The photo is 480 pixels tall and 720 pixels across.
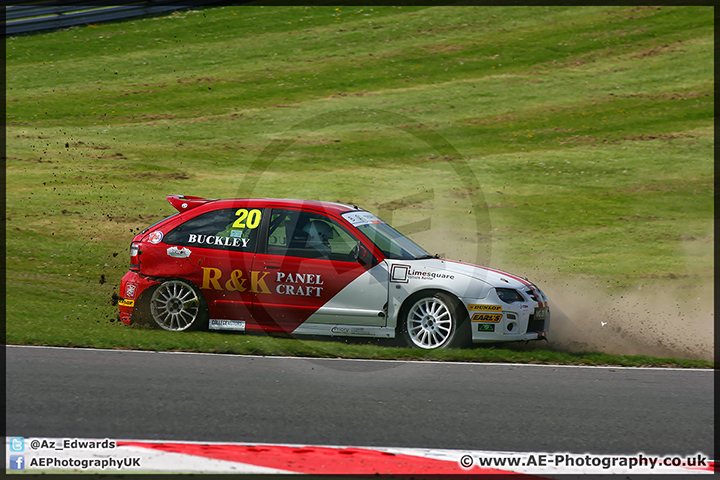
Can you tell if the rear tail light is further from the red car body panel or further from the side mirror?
the side mirror

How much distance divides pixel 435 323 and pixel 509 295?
88cm

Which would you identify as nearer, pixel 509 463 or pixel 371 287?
pixel 509 463

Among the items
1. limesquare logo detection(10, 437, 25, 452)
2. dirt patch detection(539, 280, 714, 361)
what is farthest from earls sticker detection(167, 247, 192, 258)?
dirt patch detection(539, 280, 714, 361)

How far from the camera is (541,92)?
20344 mm

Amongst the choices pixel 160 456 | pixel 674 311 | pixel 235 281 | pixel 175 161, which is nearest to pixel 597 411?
pixel 160 456

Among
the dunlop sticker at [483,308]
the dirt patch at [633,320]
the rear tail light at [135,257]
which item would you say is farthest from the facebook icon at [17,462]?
the dirt patch at [633,320]

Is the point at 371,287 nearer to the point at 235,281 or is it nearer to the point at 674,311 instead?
the point at 235,281

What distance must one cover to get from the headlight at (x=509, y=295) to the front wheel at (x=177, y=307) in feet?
11.0

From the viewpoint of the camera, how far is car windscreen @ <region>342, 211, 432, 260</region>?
825 centimetres

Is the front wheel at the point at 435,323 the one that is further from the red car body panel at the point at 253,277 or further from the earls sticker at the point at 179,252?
the earls sticker at the point at 179,252

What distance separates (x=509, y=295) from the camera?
794cm

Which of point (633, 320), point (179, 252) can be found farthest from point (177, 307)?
point (633, 320)

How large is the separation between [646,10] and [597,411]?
22464 millimetres

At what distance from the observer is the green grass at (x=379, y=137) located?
12.4 metres
